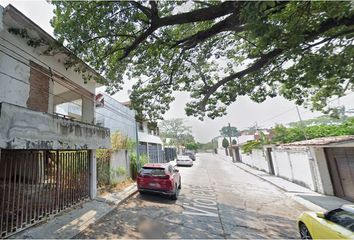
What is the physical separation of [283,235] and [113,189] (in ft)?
26.9

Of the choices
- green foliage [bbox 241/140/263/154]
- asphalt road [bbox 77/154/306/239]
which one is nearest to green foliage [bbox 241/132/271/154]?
green foliage [bbox 241/140/263/154]

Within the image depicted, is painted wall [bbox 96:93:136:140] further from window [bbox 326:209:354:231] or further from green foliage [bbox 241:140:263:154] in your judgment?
green foliage [bbox 241:140:263:154]

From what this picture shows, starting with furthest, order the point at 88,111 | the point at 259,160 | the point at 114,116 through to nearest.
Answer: the point at 259,160 → the point at 114,116 → the point at 88,111

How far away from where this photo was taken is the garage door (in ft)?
29.0

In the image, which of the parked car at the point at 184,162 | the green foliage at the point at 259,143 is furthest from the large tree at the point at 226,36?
the parked car at the point at 184,162

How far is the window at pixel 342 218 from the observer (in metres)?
4.00

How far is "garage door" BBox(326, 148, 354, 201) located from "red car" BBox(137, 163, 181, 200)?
26.1ft

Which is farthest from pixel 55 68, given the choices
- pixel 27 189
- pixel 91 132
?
pixel 27 189

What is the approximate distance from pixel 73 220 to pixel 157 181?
3705 mm

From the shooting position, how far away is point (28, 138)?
5.09 metres

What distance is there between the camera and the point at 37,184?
652 centimetres

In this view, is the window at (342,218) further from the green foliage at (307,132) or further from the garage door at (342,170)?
the green foliage at (307,132)

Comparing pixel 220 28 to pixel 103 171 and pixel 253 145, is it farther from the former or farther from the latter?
pixel 253 145

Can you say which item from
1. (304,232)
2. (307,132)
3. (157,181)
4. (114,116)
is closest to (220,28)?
(304,232)
